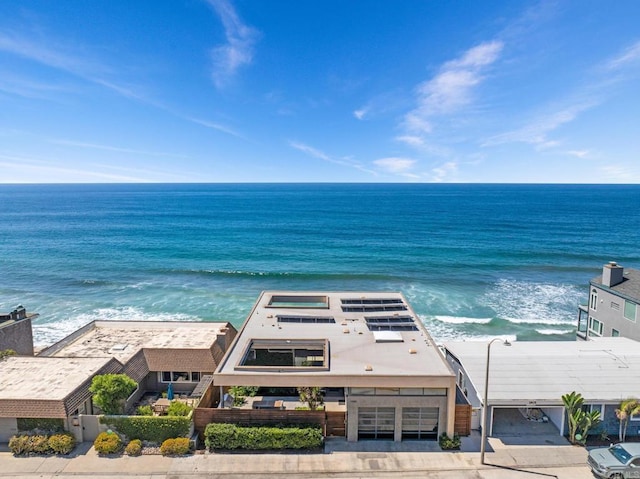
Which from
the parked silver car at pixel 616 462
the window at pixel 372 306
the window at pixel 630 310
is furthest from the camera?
the window at pixel 372 306

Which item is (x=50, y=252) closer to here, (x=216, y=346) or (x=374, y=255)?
(x=374, y=255)

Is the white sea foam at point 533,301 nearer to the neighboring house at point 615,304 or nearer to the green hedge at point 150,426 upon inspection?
the neighboring house at point 615,304

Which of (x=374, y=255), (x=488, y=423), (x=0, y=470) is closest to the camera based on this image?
(x=0, y=470)

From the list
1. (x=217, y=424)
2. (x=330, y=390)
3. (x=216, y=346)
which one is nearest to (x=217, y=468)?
(x=217, y=424)

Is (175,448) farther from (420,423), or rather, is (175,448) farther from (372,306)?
(372,306)

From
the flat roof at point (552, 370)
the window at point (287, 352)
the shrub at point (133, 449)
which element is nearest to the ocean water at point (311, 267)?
the flat roof at point (552, 370)

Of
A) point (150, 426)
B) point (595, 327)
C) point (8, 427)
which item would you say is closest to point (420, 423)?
point (150, 426)

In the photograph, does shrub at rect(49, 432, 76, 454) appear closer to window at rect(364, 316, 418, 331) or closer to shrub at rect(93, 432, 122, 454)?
shrub at rect(93, 432, 122, 454)
